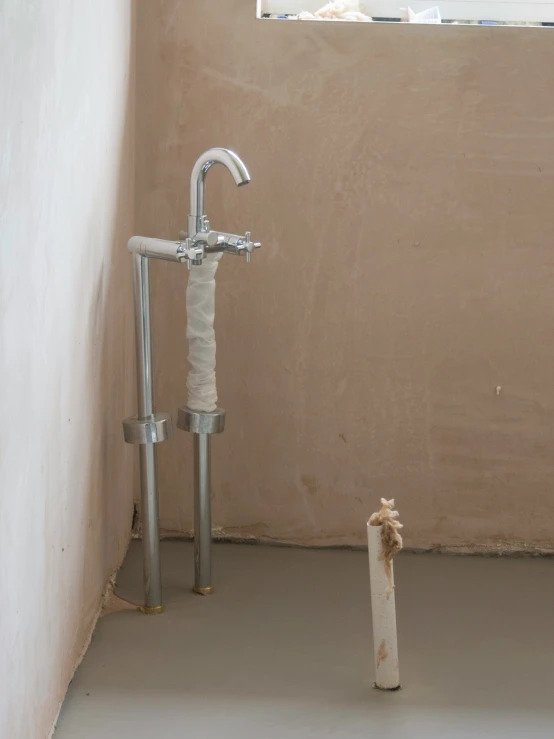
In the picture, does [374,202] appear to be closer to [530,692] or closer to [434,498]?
[434,498]

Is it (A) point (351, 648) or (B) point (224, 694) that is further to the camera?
(A) point (351, 648)

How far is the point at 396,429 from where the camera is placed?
1709 mm

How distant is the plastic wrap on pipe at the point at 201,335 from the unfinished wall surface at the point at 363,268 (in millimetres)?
259

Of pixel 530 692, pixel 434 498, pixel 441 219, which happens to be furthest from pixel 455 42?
pixel 530 692

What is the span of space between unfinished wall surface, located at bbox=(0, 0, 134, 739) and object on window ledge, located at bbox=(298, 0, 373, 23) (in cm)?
37

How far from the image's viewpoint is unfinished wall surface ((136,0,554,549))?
1.63 meters

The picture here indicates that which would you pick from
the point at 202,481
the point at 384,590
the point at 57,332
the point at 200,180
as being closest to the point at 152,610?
the point at 202,481

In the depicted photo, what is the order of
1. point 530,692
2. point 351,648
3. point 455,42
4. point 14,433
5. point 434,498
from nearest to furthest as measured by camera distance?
1. point 14,433
2. point 530,692
3. point 351,648
4. point 455,42
5. point 434,498

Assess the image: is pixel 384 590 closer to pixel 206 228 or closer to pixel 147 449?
pixel 147 449

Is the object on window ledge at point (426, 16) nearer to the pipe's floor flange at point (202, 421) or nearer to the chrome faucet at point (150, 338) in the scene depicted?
the chrome faucet at point (150, 338)

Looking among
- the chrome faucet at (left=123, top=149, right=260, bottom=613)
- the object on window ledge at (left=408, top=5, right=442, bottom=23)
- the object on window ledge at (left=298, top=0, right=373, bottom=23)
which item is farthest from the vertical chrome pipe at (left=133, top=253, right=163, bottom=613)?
the object on window ledge at (left=408, top=5, right=442, bottom=23)

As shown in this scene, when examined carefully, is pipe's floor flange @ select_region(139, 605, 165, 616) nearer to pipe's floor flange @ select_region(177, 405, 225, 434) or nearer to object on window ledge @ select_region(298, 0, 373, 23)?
pipe's floor flange @ select_region(177, 405, 225, 434)

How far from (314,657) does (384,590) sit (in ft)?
0.61

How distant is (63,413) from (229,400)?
0.64 metres
